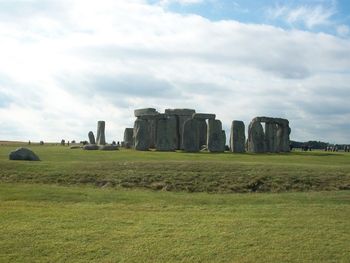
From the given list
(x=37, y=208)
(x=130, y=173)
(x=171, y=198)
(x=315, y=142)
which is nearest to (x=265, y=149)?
(x=130, y=173)

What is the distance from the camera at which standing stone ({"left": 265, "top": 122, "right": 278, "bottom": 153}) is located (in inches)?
1820

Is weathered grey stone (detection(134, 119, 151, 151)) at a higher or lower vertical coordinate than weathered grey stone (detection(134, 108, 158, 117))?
lower

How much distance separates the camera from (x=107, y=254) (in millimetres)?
11695

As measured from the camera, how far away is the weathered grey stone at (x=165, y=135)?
4406 cm

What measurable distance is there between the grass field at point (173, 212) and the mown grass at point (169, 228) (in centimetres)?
3

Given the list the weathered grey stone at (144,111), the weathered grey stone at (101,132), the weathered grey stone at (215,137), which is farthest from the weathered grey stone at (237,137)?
the weathered grey stone at (101,132)

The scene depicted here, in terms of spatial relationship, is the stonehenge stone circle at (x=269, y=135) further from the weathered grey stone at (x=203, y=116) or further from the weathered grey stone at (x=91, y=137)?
the weathered grey stone at (x=91, y=137)

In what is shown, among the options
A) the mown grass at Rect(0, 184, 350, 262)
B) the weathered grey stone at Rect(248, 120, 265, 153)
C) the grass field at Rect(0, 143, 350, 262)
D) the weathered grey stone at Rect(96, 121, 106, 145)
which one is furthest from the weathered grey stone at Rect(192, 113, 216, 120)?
the mown grass at Rect(0, 184, 350, 262)

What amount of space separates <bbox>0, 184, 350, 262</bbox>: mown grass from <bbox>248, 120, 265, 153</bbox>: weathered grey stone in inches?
971

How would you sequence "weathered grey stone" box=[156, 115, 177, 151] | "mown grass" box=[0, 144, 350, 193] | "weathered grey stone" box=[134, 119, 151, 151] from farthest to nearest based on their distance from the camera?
"weathered grey stone" box=[134, 119, 151, 151]
"weathered grey stone" box=[156, 115, 177, 151]
"mown grass" box=[0, 144, 350, 193]

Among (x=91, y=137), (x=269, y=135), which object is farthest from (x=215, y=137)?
(x=91, y=137)

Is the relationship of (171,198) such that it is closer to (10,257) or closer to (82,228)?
(82,228)

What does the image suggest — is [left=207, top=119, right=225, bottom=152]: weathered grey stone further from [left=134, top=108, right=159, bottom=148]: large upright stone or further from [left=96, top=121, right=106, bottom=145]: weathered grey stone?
[left=96, top=121, right=106, bottom=145]: weathered grey stone

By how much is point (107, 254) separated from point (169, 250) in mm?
1477
